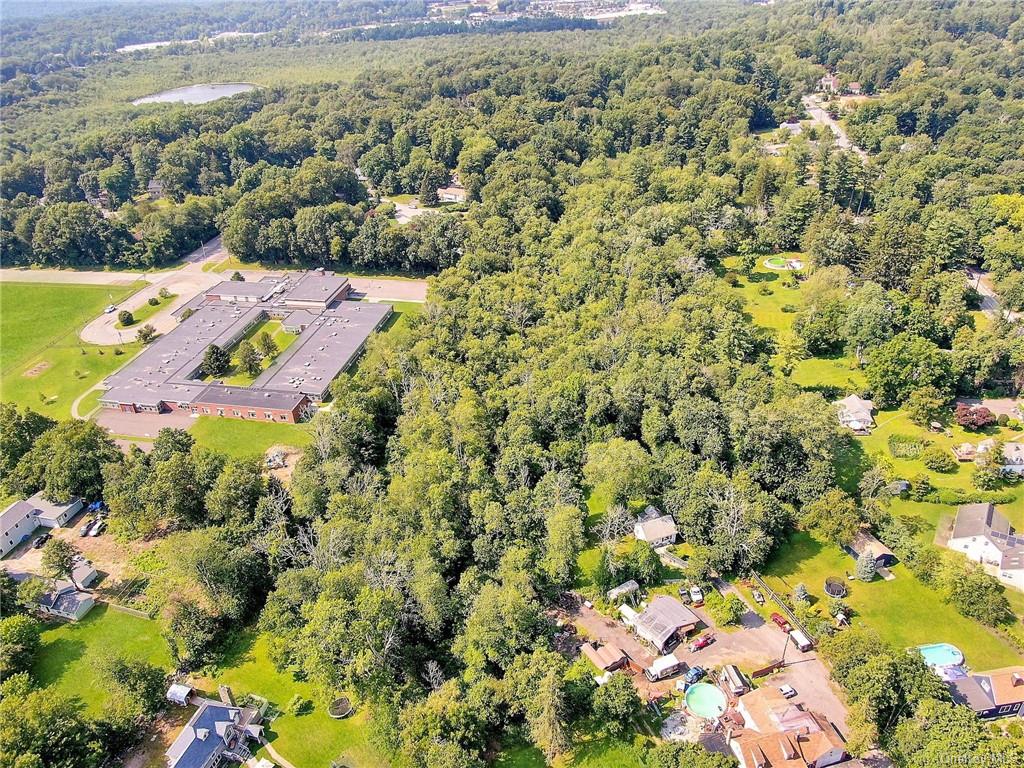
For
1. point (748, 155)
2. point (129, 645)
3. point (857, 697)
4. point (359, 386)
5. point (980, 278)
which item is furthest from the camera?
point (748, 155)

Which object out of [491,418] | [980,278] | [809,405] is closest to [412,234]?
Result: [491,418]

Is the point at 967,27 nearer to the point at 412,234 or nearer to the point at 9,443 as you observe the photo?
the point at 412,234

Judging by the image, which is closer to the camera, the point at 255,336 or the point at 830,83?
the point at 255,336

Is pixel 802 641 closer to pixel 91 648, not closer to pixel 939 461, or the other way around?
pixel 939 461

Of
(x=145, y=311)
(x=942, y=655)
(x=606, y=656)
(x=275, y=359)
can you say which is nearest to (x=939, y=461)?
(x=942, y=655)

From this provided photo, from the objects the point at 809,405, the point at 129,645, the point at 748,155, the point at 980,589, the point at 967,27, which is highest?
the point at 967,27

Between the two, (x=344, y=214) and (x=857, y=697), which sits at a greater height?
(x=344, y=214)

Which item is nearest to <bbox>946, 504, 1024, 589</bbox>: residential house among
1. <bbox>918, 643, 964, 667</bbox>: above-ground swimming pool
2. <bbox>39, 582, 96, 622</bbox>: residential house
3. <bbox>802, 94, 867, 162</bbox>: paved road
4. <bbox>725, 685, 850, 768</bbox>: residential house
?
<bbox>918, 643, 964, 667</bbox>: above-ground swimming pool
